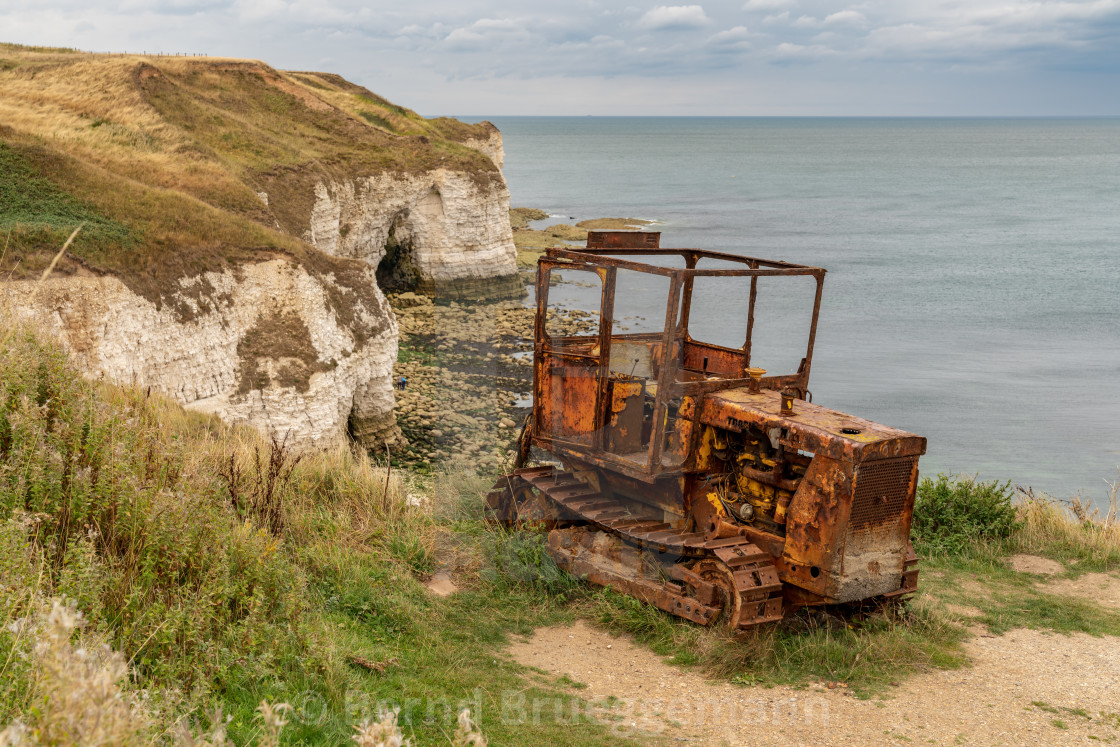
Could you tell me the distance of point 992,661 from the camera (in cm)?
774

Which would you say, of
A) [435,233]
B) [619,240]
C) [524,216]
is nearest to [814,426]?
[619,240]

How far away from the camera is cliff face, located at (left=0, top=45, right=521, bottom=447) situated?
1730 cm

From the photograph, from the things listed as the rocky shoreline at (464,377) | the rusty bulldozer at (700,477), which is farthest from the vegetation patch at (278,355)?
the rusty bulldozer at (700,477)

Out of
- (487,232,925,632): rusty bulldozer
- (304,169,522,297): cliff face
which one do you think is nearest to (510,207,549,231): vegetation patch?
(304,169,522,297): cliff face

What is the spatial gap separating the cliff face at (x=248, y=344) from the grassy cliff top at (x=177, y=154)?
57 cm

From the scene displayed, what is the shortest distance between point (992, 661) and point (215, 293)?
54.6 feet

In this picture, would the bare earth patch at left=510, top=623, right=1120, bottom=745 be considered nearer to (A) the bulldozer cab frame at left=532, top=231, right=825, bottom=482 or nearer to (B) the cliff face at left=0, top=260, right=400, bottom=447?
(A) the bulldozer cab frame at left=532, top=231, right=825, bottom=482

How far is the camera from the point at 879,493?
751cm

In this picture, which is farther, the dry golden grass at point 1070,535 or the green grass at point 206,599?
the dry golden grass at point 1070,535

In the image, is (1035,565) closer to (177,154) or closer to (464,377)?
(464,377)

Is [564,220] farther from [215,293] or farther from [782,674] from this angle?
[782,674]

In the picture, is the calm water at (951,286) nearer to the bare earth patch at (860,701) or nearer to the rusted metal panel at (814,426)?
the bare earth patch at (860,701)

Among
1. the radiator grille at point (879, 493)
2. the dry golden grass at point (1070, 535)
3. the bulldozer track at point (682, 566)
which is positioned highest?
the radiator grille at point (879, 493)

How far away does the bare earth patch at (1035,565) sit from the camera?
33.2 ft
